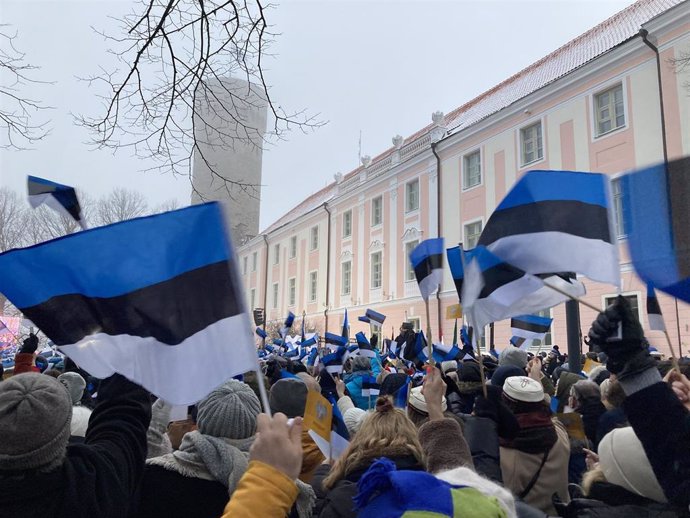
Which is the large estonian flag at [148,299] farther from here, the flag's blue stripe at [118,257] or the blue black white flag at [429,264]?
the blue black white flag at [429,264]

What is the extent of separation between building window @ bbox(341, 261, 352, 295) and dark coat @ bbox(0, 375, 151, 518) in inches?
1213

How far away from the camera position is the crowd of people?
147 cm

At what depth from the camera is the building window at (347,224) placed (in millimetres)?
33625

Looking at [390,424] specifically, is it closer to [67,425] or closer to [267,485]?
[267,485]

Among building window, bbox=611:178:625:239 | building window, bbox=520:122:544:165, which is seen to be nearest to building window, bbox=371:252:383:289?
building window, bbox=520:122:544:165

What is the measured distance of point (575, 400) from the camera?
4.03m

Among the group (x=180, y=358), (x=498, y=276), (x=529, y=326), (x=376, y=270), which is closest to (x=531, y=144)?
(x=376, y=270)

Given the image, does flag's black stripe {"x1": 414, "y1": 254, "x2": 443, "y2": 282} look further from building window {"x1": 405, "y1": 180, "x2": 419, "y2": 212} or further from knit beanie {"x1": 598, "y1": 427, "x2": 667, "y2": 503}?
building window {"x1": 405, "y1": 180, "x2": 419, "y2": 212}

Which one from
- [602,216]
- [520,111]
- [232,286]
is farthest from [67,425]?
[520,111]

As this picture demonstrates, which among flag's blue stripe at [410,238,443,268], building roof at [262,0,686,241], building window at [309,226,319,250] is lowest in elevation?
flag's blue stripe at [410,238,443,268]

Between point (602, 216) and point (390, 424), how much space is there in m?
1.76

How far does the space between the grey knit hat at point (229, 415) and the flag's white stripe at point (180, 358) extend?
0.23m

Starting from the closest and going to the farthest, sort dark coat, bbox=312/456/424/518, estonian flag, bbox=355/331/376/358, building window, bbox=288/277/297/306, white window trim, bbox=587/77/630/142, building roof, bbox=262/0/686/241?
1. dark coat, bbox=312/456/424/518
2. estonian flag, bbox=355/331/376/358
3. white window trim, bbox=587/77/630/142
4. building roof, bbox=262/0/686/241
5. building window, bbox=288/277/297/306

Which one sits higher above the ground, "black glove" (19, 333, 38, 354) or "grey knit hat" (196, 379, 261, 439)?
"black glove" (19, 333, 38, 354)
